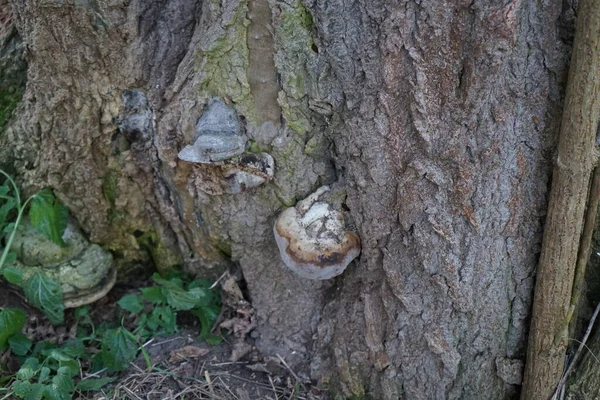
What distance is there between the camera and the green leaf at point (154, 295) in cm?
280

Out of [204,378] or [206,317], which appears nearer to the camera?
[204,378]

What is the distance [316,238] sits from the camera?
2.26 metres

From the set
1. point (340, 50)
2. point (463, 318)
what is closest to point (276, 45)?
point (340, 50)

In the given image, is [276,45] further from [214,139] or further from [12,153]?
[12,153]

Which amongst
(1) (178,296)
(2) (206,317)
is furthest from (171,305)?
(2) (206,317)

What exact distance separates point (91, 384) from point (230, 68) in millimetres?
1453

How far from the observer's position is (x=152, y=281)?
3162 millimetres

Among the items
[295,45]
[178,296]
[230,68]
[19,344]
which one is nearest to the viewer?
[295,45]

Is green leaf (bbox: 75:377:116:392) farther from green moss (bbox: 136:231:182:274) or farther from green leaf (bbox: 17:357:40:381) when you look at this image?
green moss (bbox: 136:231:182:274)

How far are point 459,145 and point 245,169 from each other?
0.81m

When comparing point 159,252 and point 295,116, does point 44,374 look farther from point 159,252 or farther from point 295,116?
point 295,116

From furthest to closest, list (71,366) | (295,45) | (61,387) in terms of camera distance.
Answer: (71,366)
(61,387)
(295,45)

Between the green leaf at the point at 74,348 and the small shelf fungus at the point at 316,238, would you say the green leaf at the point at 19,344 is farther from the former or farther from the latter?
the small shelf fungus at the point at 316,238

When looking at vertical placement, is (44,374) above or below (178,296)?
below
